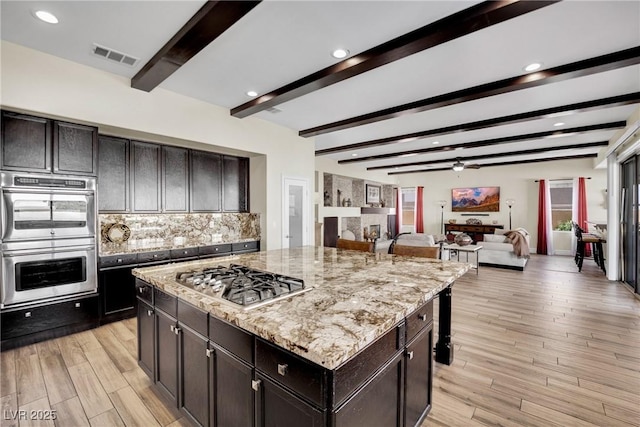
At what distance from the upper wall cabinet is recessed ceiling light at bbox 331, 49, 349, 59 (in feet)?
9.40

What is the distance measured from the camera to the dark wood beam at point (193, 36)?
209 centimetres

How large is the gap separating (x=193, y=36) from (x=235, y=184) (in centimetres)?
307

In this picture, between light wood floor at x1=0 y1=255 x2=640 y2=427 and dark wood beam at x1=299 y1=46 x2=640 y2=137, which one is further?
dark wood beam at x1=299 y1=46 x2=640 y2=137

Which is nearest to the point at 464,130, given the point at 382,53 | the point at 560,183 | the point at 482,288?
the point at 482,288

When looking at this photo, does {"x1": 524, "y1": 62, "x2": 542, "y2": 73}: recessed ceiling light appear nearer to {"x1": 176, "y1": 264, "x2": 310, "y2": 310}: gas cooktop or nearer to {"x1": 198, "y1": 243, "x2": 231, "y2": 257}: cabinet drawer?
{"x1": 176, "y1": 264, "x2": 310, "y2": 310}: gas cooktop

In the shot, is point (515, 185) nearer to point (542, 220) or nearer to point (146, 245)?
point (542, 220)

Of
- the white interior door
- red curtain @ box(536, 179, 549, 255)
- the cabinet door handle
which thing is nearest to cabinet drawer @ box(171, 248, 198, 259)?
the white interior door

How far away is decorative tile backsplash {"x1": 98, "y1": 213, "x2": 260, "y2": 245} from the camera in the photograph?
420 cm

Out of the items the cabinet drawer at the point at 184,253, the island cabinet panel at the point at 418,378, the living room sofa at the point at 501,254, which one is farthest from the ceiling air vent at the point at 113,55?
the living room sofa at the point at 501,254

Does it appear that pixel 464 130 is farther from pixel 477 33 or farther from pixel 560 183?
pixel 560 183

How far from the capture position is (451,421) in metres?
1.99

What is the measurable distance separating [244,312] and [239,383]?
1.21 feet

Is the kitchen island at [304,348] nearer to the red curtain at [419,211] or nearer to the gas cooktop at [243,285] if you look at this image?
the gas cooktop at [243,285]

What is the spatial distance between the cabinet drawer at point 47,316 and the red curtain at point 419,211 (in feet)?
35.6
